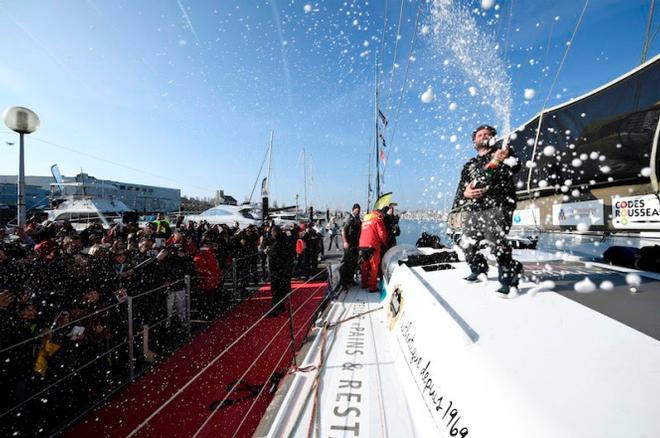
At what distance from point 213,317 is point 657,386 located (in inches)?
249

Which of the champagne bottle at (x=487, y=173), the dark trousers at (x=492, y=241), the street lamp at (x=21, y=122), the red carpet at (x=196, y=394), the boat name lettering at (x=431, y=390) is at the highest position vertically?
the street lamp at (x=21, y=122)

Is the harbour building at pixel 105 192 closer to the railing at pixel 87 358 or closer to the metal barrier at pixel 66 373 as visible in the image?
the railing at pixel 87 358

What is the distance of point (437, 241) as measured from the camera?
694 centimetres

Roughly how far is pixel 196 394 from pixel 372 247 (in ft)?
11.5

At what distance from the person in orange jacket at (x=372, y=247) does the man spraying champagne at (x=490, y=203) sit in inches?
104

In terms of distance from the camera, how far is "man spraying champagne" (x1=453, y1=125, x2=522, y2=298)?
248cm

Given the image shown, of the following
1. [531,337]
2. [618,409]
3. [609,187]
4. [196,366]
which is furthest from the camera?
[609,187]

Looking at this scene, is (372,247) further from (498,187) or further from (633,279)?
(633,279)

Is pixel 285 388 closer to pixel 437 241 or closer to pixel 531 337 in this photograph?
pixel 531 337

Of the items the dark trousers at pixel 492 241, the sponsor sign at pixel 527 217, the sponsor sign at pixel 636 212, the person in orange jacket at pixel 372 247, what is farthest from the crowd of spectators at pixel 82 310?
the sponsor sign at pixel 527 217

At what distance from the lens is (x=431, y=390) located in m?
1.77

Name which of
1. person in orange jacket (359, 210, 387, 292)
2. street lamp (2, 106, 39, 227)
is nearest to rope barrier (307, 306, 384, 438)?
person in orange jacket (359, 210, 387, 292)

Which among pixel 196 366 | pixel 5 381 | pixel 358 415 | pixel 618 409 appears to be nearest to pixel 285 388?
pixel 358 415

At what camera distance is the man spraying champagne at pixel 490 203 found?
2.48 metres
